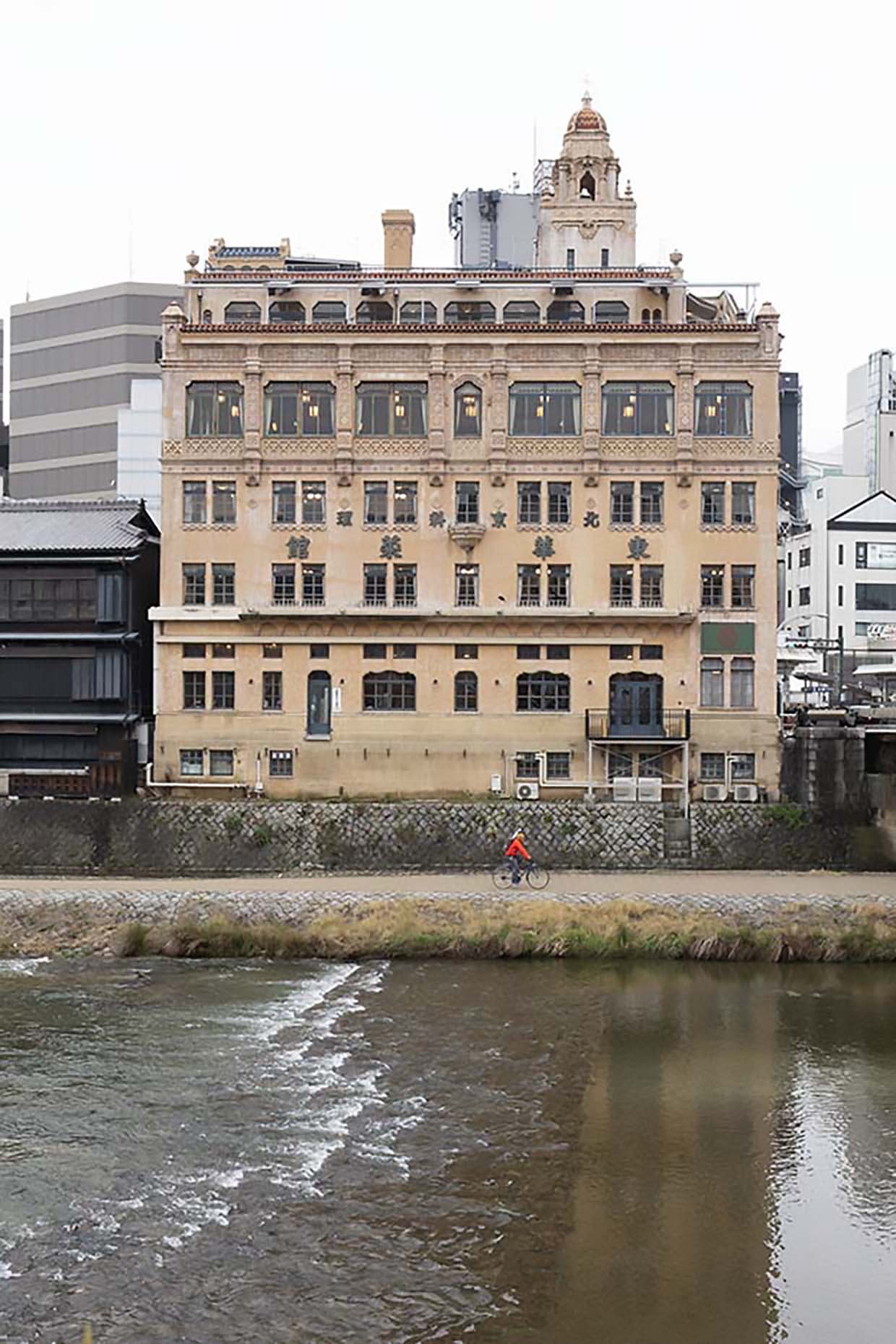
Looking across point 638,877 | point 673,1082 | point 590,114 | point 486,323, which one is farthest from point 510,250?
point 673,1082

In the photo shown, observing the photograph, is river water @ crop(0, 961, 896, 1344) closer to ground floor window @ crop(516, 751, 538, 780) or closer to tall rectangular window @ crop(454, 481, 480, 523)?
ground floor window @ crop(516, 751, 538, 780)

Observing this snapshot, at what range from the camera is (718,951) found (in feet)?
148

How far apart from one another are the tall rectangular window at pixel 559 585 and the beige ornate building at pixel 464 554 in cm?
13

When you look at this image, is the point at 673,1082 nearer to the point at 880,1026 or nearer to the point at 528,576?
the point at 880,1026

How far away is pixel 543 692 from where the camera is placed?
65.2 metres

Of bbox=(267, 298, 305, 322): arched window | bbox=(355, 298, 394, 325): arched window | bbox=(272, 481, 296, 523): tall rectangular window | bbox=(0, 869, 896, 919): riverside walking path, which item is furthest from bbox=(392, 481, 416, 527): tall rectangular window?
bbox=(0, 869, 896, 919): riverside walking path

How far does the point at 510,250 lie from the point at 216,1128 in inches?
4353

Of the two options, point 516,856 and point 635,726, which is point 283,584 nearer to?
point 635,726

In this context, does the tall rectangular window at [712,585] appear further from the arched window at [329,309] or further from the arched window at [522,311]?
the arched window at [329,309]

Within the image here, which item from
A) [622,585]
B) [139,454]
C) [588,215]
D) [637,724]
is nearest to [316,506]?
[622,585]

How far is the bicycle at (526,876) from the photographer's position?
5222cm

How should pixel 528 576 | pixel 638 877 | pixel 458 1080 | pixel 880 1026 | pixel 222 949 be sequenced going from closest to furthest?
1. pixel 458 1080
2. pixel 880 1026
3. pixel 222 949
4. pixel 638 877
5. pixel 528 576

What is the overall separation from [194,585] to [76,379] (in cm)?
5593

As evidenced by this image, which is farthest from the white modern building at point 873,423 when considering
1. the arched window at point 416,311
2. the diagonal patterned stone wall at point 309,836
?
the diagonal patterned stone wall at point 309,836
